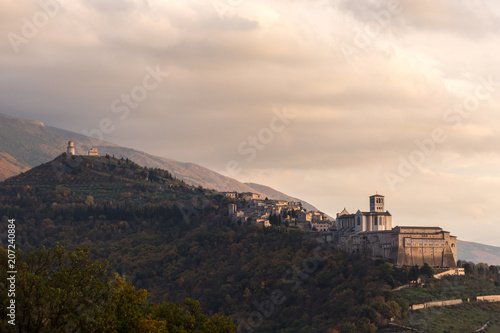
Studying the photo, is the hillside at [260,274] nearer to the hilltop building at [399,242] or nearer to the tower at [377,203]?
the hilltop building at [399,242]

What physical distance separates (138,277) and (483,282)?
3123 inches

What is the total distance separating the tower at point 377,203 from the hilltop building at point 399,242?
3.43 metres

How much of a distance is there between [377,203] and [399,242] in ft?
56.3

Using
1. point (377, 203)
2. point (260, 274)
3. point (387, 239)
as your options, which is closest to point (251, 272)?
point (260, 274)

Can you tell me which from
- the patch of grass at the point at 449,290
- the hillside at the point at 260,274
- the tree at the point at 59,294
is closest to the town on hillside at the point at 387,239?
the hillside at the point at 260,274

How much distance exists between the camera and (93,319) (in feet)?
162

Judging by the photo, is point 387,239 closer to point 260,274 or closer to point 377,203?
point 377,203

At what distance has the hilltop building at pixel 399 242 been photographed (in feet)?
411

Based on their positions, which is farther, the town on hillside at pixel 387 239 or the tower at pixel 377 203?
the tower at pixel 377 203

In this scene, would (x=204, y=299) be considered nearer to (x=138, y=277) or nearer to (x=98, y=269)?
(x=138, y=277)

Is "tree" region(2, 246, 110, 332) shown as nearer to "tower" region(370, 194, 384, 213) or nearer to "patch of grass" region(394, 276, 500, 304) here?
"patch of grass" region(394, 276, 500, 304)

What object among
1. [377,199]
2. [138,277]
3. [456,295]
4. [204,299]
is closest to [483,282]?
[456,295]

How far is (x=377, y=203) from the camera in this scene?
141 m

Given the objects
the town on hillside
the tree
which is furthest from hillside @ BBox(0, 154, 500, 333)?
the tree
